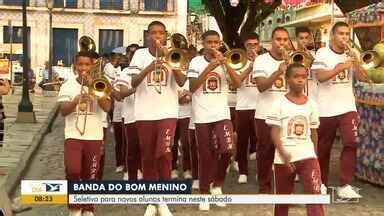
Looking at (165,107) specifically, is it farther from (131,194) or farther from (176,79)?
(131,194)

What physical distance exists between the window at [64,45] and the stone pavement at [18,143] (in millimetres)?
27034

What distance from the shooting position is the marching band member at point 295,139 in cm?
577

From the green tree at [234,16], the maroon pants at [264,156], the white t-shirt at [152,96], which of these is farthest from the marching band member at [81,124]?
the green tree at [234,16]

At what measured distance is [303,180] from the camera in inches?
228

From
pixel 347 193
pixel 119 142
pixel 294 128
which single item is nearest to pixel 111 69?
pixel 119 142

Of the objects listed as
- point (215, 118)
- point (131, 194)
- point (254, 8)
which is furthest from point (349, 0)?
point (131, 194)

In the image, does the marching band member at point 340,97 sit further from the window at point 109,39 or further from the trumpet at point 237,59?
the window at point 109,39

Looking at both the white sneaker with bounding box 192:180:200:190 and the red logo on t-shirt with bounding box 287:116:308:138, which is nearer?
the red logo on t-shirt with bounding box 287:116:308:138

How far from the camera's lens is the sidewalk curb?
344 inches

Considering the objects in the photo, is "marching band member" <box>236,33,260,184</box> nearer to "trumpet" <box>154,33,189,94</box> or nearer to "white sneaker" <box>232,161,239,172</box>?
"white sneaker" <box>232,161,239,172</box>

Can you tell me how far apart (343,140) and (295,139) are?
1.93 metres

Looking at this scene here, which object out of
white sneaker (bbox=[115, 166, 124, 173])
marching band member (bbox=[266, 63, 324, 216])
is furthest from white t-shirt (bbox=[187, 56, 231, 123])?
white sneaker (bbox=[115, 166, 124, 173])

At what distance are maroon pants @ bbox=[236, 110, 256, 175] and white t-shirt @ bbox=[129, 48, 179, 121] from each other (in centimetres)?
219

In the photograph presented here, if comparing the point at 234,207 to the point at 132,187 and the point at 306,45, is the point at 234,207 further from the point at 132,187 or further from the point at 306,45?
the point at 306,45
